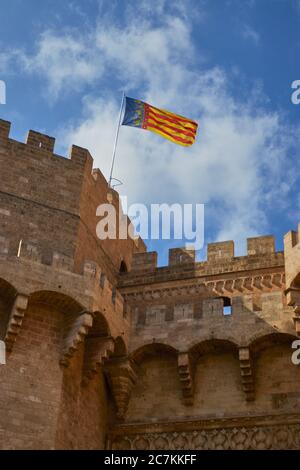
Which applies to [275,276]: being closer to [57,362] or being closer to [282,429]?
[282,429]

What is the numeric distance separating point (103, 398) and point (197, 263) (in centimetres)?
421

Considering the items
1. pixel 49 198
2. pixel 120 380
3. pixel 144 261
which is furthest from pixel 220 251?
pixel 49 198

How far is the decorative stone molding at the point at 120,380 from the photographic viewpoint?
1623cm

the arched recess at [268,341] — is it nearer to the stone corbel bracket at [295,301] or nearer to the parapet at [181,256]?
the stone corbel bracket at [295,301]

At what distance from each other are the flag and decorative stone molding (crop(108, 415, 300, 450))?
311 inches

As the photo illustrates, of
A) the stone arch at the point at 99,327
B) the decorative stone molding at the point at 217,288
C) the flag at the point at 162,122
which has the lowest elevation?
the stone arch at the point at 99,327

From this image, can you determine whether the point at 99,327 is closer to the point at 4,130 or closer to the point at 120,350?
the point at 120,350

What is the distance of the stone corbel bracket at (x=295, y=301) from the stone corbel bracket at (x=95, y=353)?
12.5ft

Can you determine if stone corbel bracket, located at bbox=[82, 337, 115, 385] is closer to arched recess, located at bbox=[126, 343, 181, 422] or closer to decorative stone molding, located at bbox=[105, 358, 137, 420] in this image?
decorative stone molding, located at bbox=[105, 358, 137, 420]

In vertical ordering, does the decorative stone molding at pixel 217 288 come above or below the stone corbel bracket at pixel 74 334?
above

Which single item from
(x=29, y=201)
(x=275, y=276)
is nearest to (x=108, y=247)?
(x=29, y=201)

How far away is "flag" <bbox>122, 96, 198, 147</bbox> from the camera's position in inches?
797

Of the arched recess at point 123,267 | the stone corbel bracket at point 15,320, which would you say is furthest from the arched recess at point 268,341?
the arched recess at point 123,267

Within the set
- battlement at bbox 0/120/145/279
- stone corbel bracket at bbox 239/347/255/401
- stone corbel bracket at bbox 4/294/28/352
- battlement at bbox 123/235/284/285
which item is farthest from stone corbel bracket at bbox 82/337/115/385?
battlement at bbox 123/235/284/285
